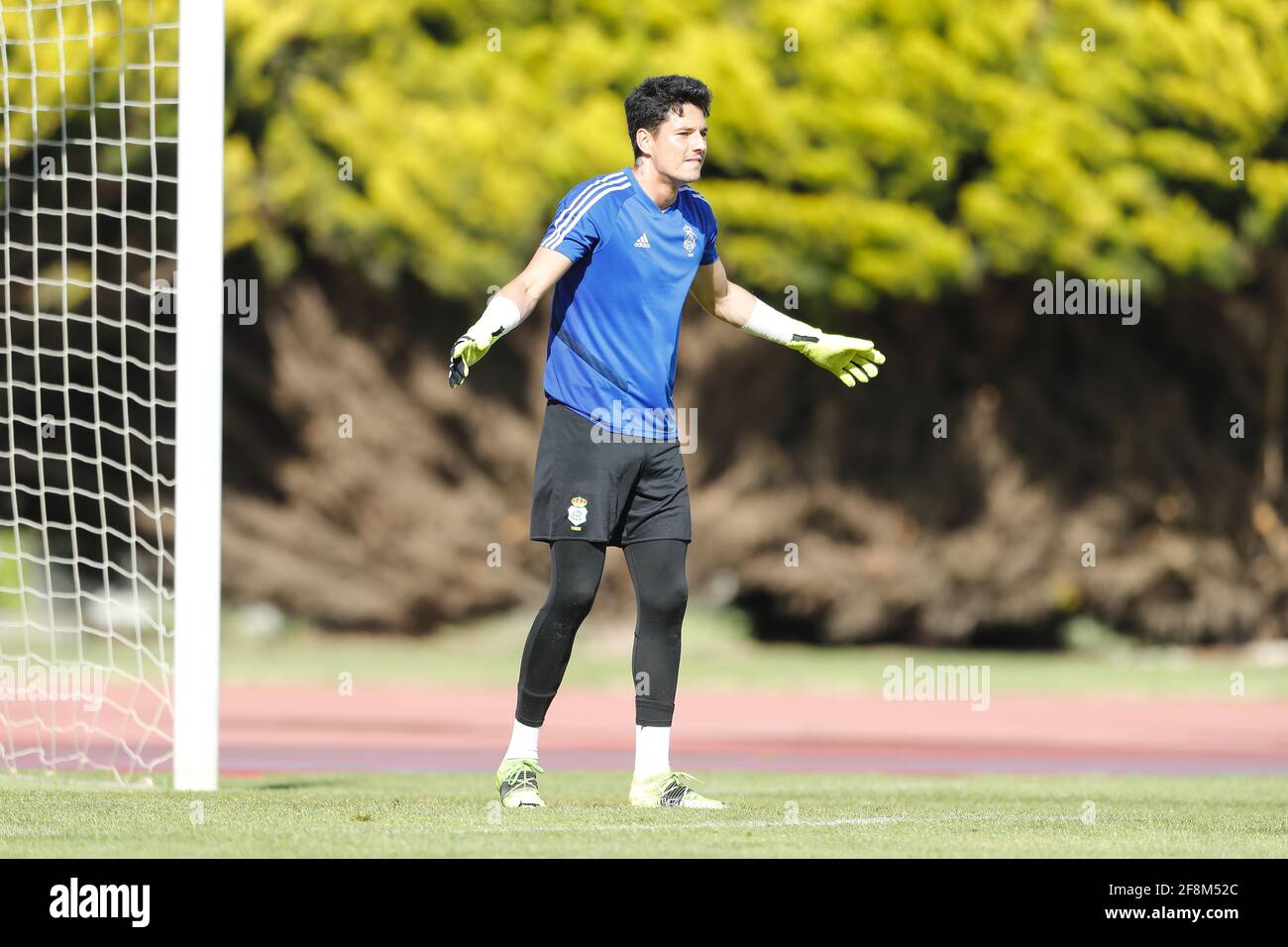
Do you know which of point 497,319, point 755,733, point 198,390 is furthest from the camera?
point 755,733

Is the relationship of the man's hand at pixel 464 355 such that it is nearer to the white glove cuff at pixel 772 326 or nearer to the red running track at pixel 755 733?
the white glove cuff at pixel 772 326

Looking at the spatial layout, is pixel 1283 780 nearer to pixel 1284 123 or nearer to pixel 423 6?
pixel 1284 123

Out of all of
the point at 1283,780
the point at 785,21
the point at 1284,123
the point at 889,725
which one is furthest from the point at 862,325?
Result: the point at 1283,780

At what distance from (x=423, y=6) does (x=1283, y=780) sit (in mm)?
18108

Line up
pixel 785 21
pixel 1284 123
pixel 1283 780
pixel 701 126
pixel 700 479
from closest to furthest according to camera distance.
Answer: pixel 701 126 < pixel 1283 780 < pixel 1284 123 < pixel 785 21 < pixel 700 479

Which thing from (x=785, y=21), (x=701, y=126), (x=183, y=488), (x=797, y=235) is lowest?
(x=183, y=488)

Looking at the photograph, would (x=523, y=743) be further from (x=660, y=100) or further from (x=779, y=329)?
(x=660, y=100)

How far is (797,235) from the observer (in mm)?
22859

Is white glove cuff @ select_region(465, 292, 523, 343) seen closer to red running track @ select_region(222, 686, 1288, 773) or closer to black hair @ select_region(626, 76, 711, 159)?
black hair @ select_region(626, 76, 711, 159)

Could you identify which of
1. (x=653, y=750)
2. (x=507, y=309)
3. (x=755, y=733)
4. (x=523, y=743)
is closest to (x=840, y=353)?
(x=507, y=309)

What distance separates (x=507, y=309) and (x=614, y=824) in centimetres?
178

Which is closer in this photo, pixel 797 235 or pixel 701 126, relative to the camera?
pixel 701 126

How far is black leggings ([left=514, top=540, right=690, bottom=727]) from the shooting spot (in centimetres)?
725

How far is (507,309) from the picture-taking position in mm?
6926
